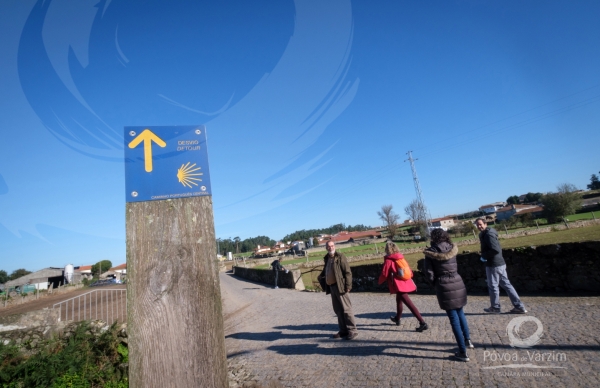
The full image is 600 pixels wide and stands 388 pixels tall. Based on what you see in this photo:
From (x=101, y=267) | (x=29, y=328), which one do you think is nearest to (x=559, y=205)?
(x=29, y=328)

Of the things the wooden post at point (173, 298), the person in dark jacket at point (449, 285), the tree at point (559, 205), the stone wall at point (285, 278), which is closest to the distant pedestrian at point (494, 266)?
the person in dark jacket at point (449, 285)

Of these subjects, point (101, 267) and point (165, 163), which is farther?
point (101, 267)

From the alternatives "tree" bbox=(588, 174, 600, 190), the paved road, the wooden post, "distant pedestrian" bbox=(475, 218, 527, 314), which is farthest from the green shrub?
"tree" bbox=(588, 174, 600, 190)

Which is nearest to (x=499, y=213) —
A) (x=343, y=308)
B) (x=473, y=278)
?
(x=473, y=278)

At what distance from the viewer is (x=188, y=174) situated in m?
1.56

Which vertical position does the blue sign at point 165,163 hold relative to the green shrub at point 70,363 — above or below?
above

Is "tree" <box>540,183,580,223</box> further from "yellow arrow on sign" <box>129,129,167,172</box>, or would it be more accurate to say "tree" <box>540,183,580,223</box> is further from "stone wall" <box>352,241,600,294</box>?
"yellow arrow on sign" <box>129,129,167,172</box>

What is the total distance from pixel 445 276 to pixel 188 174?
12.4 ft

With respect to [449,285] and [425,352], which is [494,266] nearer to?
[449,285]

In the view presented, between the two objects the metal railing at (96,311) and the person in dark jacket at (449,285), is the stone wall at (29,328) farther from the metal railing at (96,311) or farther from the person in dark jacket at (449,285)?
the person in dark jacket at (449,285)

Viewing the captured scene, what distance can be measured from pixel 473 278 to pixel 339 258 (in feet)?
17.5

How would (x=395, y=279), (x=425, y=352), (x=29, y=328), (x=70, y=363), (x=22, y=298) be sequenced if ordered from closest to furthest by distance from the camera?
(x=425, y=352) < (x=70, y=363) < (x=29, y=328) < (x=395, y=279) < (x=22, y=298)

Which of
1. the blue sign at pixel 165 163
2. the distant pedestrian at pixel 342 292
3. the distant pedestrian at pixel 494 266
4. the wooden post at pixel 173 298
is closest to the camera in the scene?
the wooden post at pixel 173 298

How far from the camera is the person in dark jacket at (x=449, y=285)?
12.2ft
